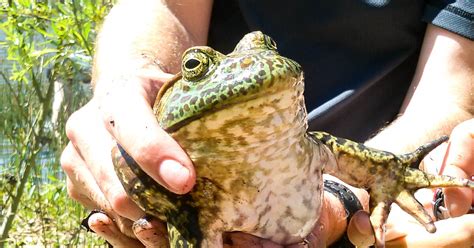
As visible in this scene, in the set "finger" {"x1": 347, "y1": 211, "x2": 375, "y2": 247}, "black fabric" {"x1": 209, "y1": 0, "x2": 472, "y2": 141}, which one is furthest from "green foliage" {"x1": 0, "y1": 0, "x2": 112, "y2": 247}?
"finger" {"x1": 347, "y1": 211, "x2": 375, "y2": 247}

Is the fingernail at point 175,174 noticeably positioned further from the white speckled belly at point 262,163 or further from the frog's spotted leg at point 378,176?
the frog's spotted leg at point 378,176

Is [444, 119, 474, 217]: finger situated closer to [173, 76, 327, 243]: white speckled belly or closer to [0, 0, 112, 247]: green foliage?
[173, 76, 327, 243]: white speckled belly

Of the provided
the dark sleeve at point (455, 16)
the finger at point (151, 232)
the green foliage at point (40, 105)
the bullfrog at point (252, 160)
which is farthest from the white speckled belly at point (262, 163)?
the green foliage at point (40, 105)

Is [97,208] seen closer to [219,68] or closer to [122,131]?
[122,131]

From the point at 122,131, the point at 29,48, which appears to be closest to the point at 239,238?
the point at 122,131

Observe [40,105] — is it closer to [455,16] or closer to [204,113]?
[455,16]
